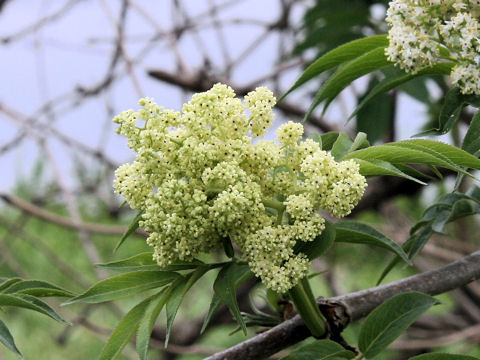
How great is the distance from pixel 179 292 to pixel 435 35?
0.35 meters

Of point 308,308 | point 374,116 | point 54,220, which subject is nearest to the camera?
point 308,308

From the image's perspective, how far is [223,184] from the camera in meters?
0.56

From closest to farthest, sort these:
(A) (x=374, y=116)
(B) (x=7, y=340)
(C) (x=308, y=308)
A: (B) (x=7, y=340)
(C) (x=308, y=308)
(A) (x=374, y=116)

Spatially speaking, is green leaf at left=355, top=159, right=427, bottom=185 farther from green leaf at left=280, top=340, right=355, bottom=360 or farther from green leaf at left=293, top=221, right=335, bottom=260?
green leaf at left=280, top=340, right=355, bottom=360

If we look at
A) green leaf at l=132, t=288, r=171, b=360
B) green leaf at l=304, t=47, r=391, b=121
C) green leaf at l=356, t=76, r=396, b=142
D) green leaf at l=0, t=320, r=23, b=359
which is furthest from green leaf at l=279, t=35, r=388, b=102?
green leaf at l=356, t=76, r=396, b=142

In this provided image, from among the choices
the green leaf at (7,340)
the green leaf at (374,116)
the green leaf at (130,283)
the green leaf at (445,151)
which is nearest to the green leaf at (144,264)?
the green leaf at (130,283)

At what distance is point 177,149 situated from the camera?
58 centimetres

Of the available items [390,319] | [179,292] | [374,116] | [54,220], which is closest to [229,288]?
[179,292]

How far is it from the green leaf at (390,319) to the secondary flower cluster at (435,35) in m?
0.20

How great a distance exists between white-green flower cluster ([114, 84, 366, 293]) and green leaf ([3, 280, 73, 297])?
0.11 m

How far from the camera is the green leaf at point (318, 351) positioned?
60cm

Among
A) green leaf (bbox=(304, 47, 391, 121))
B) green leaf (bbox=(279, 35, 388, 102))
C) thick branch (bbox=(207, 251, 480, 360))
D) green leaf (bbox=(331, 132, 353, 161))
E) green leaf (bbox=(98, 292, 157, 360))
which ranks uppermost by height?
green leaf (bbox=(279, 35, 388, 102))

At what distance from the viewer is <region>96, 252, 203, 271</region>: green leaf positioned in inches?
24.4

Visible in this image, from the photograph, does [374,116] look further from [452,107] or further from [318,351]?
[318,351]
